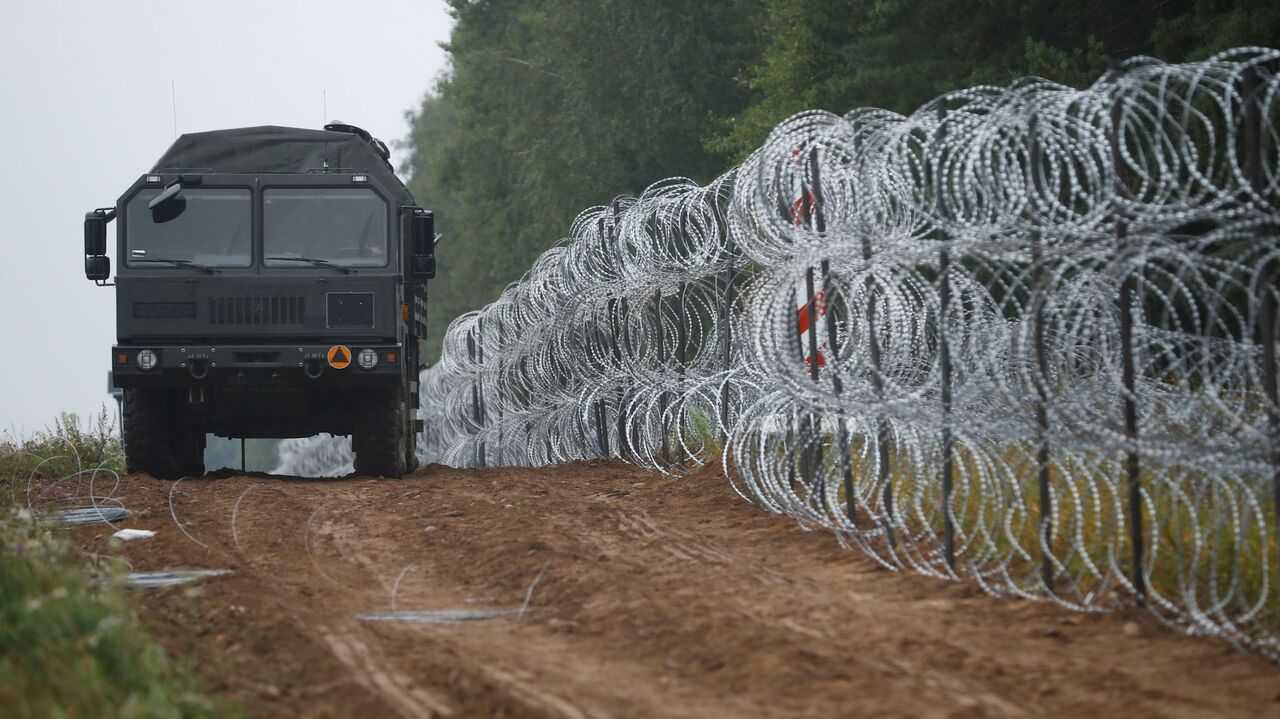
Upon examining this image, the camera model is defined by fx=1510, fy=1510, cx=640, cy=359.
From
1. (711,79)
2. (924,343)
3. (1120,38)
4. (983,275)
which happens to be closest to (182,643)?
(924,343)

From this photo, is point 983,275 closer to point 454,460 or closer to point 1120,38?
point 1120,38

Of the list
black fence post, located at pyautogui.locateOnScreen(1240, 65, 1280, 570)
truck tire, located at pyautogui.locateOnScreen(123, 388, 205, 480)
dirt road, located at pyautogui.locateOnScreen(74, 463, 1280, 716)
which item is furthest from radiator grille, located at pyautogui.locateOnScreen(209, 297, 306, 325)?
black fence post, located at pyautogui.locateOnScreen(1240, 65, 1280, 570)

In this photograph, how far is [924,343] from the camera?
8469mm

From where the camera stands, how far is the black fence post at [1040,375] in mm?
6988

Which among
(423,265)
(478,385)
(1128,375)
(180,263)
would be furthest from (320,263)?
(478,385)

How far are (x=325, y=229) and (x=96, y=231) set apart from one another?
206cm

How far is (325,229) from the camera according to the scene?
46.5 feet

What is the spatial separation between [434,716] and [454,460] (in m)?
20.7

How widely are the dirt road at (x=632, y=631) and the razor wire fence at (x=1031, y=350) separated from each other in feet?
1.29

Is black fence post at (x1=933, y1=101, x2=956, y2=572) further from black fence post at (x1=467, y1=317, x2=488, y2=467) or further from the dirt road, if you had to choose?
black fence post at (x1=467, y1=317, x2=488, y2=467)

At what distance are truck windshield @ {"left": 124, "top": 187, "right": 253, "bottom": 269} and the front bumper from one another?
2.66 ft

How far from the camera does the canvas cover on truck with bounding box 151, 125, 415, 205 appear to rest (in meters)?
14.6

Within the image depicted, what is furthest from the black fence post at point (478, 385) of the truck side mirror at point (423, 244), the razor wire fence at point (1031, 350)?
the razor wire fence at point (1031, 350)

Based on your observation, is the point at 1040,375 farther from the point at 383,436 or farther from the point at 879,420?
the point at 383,436
